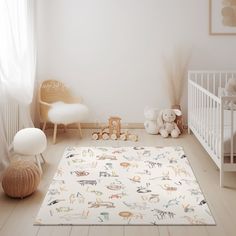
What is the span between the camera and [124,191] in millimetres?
3199

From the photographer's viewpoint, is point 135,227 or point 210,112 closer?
point 135,227

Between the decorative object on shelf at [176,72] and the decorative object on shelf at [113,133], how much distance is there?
27.1 inches

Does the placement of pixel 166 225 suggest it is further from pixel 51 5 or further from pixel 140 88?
pixel 51 5

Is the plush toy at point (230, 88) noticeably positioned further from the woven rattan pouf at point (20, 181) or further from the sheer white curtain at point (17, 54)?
the woven rattan pouf at point (20, 181)

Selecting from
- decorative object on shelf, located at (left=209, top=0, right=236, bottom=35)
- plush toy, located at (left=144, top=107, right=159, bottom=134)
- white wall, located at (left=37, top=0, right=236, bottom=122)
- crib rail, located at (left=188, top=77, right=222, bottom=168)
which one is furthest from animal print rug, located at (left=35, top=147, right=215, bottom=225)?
decorative object on shelf, located at (left=209, top=0, right=236, bottom=35)

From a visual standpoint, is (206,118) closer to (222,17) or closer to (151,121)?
(151,121)

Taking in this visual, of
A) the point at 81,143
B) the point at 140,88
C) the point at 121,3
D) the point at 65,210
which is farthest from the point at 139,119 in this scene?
the point at 65,210

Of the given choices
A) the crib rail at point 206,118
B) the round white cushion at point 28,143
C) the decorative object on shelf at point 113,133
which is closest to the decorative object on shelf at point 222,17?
the crib rail at point 206,118

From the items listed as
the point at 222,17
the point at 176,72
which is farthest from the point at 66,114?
the point at 222,17

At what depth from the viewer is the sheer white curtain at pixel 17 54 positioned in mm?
3625

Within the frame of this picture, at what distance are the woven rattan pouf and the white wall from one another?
2.27 meters

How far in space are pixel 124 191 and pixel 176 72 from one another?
92.0 inches

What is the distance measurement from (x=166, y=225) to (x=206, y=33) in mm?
3033

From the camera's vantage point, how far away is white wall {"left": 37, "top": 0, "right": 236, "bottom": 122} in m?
5.11
